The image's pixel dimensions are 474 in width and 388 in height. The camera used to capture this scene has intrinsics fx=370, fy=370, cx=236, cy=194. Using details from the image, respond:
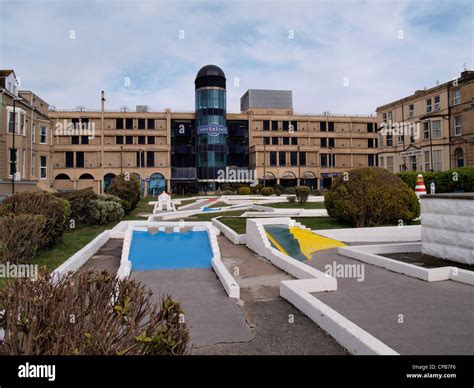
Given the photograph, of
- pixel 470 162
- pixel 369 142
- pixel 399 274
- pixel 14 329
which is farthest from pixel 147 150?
pixel 14 329

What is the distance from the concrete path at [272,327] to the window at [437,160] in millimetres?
35478

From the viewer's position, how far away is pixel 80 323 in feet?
10.00

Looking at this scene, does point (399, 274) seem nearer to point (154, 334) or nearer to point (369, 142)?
point (154, 334)

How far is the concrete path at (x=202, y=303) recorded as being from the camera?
5.21 m

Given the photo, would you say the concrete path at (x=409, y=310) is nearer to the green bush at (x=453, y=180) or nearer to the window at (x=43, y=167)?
the green bush at (x=453, y=180)

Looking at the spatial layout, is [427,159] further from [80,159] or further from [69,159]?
[69,159]

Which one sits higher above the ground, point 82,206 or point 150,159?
point 150,159

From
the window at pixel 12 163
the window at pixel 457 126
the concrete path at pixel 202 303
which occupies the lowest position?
the concrete path at pixel 202 303

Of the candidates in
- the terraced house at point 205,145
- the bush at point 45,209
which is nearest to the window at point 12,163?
the bush at point 45,209

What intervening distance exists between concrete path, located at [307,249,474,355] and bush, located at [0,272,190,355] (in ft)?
9.75

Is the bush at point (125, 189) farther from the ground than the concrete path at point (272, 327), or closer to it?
farther from the ground

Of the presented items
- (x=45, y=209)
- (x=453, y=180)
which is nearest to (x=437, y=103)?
(x=453, y=180)

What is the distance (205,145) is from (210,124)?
3.69m

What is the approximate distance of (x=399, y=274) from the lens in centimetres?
863
